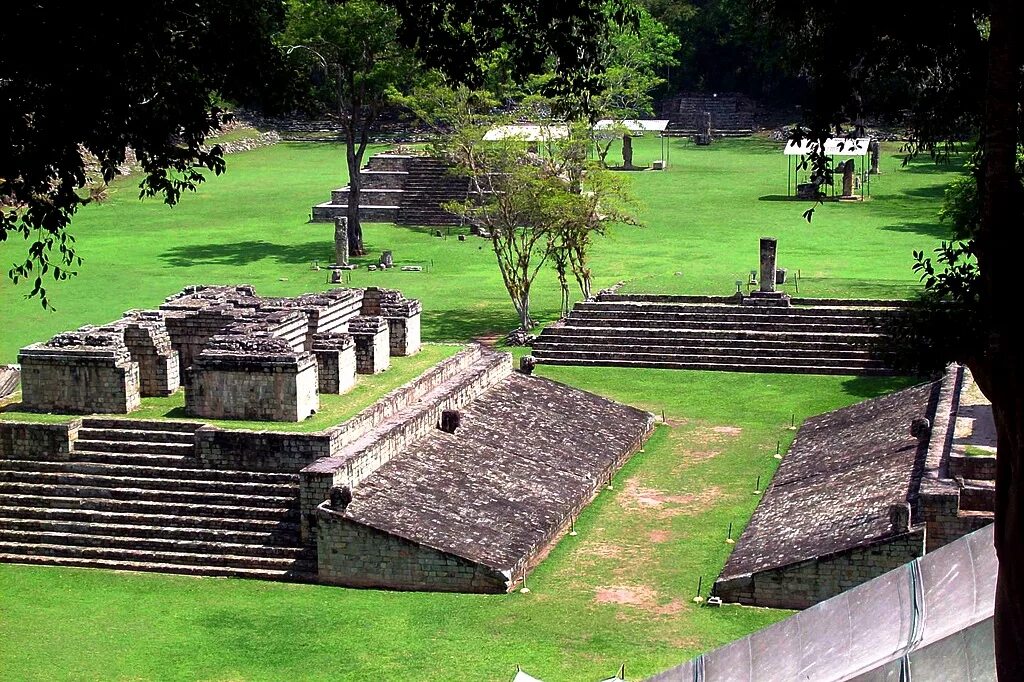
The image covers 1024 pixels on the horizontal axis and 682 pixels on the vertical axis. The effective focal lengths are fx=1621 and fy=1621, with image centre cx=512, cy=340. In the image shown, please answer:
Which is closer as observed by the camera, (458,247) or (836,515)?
(836,515)

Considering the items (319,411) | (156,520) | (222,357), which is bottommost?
(156,520)

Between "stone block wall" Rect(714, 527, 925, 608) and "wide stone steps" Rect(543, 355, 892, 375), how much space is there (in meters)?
13.4

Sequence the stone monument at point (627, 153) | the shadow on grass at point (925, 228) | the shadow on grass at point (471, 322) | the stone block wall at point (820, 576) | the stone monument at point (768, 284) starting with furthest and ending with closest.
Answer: the stone monument at point (627, 153), the shadow on grass at point (925, 228), the shadow on grass at point (471, 322), the stone monument at point (768, 284), the stone block wall at point (820, 576)

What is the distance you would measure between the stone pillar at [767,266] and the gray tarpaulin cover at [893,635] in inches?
826

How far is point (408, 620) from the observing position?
19.9 meters

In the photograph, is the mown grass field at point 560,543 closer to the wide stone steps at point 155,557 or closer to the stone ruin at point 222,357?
the wide stone steps at point 155,557

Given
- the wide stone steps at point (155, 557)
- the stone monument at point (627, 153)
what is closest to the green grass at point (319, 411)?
the wide stone steps at point (155, 557)

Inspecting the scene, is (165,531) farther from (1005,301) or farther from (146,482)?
(1005,301)

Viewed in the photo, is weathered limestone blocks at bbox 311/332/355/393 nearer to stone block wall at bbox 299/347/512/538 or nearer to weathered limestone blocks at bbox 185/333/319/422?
stone block wall at bbox 299/347/512/538

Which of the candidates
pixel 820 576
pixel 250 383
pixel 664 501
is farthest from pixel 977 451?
pixel 250 383

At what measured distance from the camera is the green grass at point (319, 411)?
920 inches

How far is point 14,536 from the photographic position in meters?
22.7

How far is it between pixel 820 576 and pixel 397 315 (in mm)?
11305

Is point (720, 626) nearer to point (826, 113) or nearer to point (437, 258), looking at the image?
point (826, 113)
